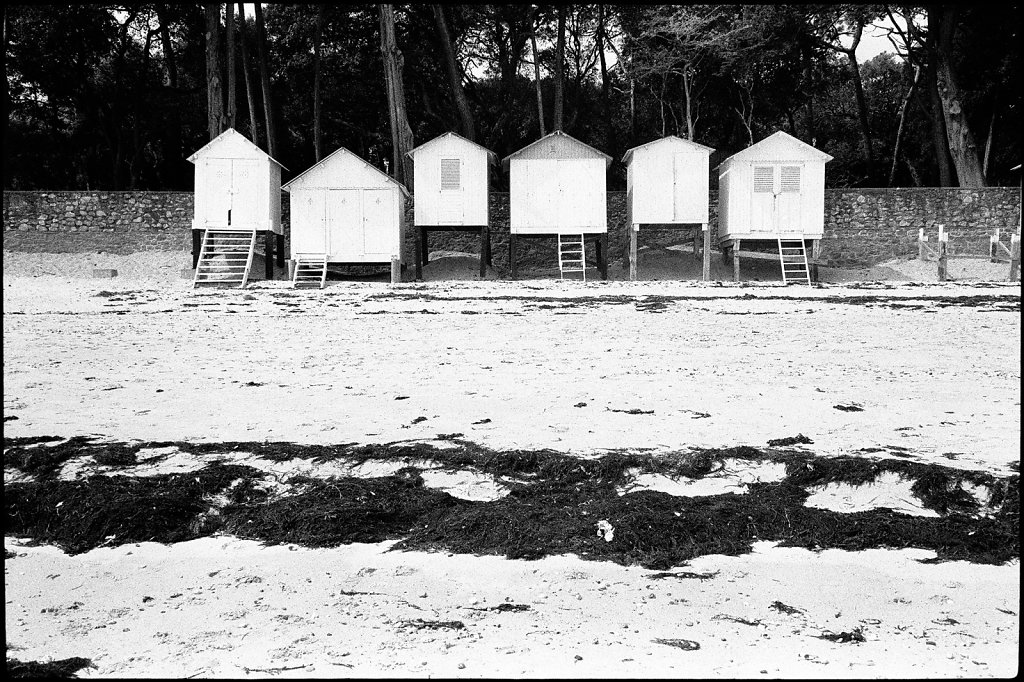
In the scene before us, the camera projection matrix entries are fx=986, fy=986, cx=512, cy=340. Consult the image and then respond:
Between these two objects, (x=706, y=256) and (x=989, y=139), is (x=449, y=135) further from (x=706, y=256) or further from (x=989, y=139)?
(x=989, y=139)

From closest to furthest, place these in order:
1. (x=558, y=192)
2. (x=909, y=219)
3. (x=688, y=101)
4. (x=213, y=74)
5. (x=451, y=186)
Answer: (x=558, y=192), (x=451, y=186), (x=909, y=219), (x=213, y=74), (x=688, y=101)

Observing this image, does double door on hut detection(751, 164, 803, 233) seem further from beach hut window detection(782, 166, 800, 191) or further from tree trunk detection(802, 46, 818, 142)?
tree trunk detection(802, 46, 818, 142)

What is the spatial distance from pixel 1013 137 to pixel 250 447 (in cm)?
3017

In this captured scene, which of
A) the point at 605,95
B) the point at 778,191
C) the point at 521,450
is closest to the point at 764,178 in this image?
the point at 778,191

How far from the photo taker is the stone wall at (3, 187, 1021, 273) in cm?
2470

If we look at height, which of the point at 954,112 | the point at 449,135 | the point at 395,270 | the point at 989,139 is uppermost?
the point at 954,112

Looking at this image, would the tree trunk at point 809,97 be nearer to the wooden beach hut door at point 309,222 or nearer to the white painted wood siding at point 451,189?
the white painted wood siding at point 451,189

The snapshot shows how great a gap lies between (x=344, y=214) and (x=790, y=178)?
34.0ft

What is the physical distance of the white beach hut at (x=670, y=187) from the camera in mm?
23125

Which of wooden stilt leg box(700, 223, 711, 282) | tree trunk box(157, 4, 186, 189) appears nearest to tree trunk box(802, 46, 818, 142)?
wooden stilt leg box(700, 223, 711, 282)

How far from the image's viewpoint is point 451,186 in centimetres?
2303

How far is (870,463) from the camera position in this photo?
23.8ft

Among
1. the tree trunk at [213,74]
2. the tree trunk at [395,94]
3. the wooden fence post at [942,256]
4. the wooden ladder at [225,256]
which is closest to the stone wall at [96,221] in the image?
the tree trunk at [213,74]

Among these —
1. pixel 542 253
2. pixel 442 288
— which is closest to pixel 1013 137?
pixel 542 253
